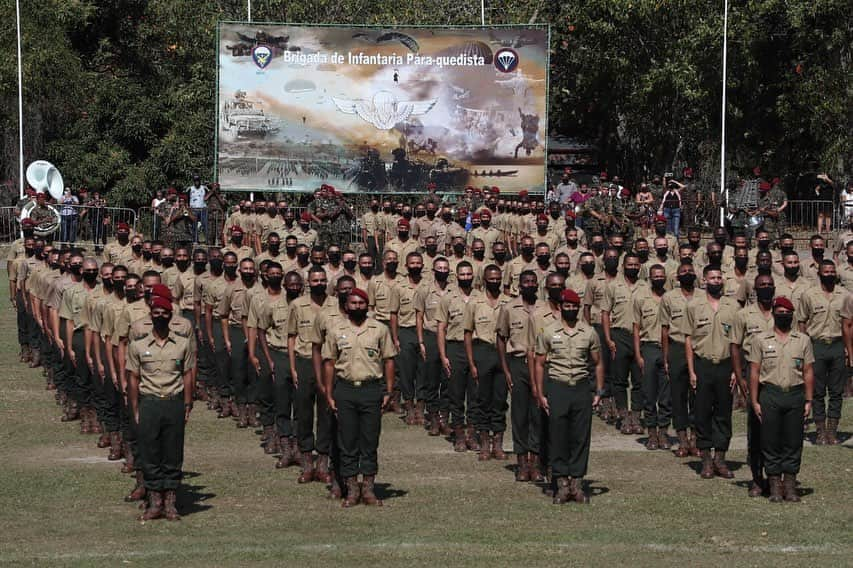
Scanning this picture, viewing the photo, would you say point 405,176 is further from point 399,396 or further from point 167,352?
point 167,352

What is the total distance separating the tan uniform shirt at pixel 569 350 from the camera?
13.4 m

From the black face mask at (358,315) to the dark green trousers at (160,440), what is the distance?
5.46ft

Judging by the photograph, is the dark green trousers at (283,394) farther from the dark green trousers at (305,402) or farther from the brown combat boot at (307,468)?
the brown combat boot at (307,468)

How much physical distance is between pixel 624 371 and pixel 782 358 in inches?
169

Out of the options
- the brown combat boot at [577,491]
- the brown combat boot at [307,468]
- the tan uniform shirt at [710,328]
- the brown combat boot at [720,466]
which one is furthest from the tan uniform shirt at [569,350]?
the brown combat boot at [307,468]

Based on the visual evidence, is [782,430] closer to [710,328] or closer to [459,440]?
[710,328]

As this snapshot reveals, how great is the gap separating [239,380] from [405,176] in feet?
57.9

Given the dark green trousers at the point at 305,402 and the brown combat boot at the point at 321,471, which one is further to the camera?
the dark green trousers at the point at 305,402

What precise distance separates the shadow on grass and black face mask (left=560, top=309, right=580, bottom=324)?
12.1ft

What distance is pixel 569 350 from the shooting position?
13383 mm

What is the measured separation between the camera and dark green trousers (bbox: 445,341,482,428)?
54.2ft

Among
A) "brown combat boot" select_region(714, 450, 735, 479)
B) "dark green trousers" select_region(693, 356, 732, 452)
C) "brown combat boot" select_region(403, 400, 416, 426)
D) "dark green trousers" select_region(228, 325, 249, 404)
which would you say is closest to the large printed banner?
"brown combat boot" select_region(403, 400, 416, 426)

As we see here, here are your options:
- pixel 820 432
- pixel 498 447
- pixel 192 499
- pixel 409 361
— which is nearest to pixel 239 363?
pixel 409 361

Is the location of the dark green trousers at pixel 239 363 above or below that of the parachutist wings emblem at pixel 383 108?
below
